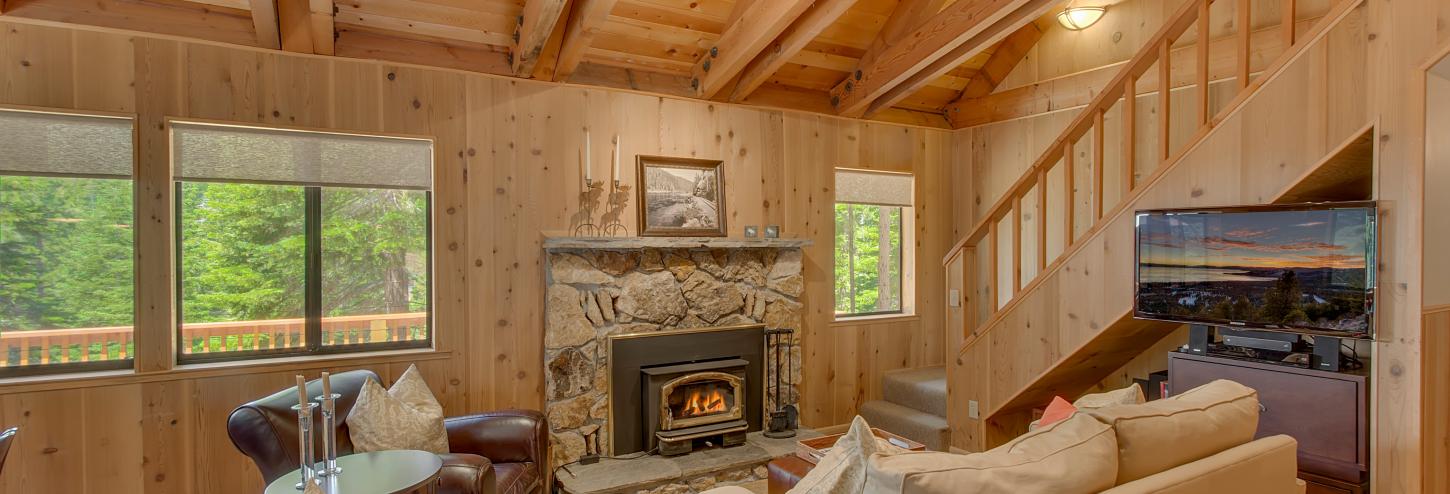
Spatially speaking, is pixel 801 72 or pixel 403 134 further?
pixel 801 72

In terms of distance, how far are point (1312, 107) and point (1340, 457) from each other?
149 centimetres

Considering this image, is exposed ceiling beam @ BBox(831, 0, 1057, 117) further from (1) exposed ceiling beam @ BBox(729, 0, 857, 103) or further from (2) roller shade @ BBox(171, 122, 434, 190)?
(2) roller shade @ BBox(171, 122, 434, 190)

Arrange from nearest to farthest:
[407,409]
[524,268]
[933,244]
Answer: [407,409], [524,268], [933,244]

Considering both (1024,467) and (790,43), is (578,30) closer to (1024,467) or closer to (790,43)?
(790,43)

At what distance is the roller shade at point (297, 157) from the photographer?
3488mm

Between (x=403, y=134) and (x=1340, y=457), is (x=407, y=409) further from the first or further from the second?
(x=1340, y=457)

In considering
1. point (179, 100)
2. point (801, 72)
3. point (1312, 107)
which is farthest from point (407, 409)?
point (1312, 107)

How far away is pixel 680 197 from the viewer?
4.67 metres

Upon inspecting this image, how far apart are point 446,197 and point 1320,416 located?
4.41m

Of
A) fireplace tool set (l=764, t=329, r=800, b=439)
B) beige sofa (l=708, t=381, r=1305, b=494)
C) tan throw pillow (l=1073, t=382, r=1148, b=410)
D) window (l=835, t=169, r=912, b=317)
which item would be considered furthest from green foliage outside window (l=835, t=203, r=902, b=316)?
beige sofa (l=708, t=381, r=1305, b=494)

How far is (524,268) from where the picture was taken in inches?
165

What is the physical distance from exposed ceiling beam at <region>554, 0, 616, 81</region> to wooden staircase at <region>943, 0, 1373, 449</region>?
8.42 ft

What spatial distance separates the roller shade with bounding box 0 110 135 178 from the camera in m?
3.16

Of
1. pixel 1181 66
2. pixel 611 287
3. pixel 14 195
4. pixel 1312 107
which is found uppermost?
pixel 1181 66
